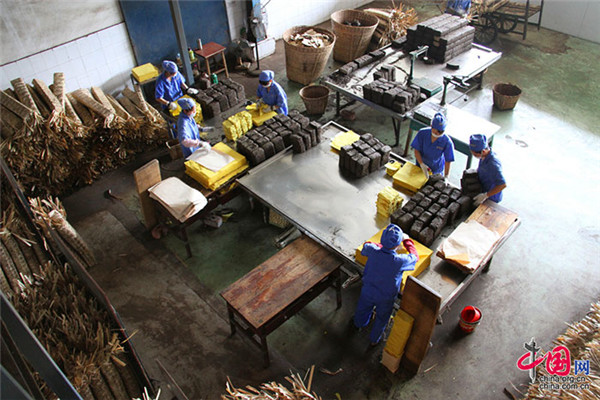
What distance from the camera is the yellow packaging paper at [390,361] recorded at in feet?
18.6

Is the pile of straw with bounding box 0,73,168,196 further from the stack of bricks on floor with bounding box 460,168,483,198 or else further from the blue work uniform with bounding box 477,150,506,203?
the blue work uniform with bounding box 477,150,506,203

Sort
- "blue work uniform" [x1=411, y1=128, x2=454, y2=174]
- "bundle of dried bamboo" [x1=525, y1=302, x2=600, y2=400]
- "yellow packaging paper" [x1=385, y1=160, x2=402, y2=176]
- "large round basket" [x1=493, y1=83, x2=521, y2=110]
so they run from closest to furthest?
"bundle of dried bamboo" [x1=525, y1=302, x2=600, y2=400]
"blue work uniform" [x1=411, y1=128, x2=454, y2=174]
"yellow packaging paper" [x1=385, y1=160, x2=402, y2=176]
"large round basket" [x1=493, y1=83, x2=521, y2=110]

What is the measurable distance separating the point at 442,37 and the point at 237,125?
491 centimetres

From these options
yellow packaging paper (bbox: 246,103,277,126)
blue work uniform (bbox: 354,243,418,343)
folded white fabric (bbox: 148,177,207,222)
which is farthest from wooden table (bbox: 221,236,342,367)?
yellow packaging paper (bbox: 246,103,277,126)

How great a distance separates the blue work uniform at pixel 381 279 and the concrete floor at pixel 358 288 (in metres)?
0.62

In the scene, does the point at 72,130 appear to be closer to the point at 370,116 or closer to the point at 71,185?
the point at 71,185

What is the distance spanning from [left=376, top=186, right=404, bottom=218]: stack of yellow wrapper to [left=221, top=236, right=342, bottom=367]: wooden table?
100cm

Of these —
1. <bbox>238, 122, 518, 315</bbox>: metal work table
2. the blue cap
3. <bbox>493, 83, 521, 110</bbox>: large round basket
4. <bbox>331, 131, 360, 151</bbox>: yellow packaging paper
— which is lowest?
<bbox>493, 83, 521, 110</bbox>: large round basket

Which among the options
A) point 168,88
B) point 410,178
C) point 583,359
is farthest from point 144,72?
point 583,359

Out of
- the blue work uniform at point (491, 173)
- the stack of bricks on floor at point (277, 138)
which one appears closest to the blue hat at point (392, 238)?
the blue work uniform at point (491, 173)

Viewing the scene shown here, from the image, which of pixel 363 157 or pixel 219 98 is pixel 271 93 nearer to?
pixel 219 98

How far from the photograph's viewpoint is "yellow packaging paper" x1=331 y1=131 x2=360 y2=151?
771cm

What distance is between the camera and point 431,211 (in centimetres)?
621

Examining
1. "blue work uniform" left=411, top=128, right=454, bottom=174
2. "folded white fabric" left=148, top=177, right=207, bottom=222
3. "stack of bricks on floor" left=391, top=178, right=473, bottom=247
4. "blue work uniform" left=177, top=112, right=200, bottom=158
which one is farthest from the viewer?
"blue work uniform" left=177, top=112, right=200, bottom=158
